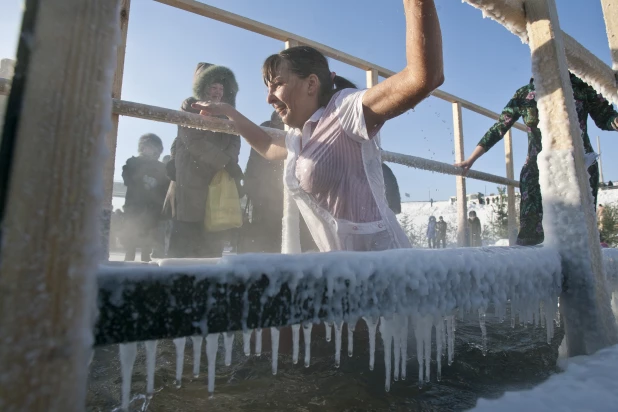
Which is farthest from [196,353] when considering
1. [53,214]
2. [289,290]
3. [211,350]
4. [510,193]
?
[510,193]

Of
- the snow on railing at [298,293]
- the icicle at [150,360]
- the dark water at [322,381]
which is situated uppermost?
the snow on railing at [298,293]

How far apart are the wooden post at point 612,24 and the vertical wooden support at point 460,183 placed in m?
1.96

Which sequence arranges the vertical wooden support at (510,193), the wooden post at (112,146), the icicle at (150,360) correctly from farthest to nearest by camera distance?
the vertical wooden support at (510,193) → the wooden post at (112,146) → the icicle at (150,360)

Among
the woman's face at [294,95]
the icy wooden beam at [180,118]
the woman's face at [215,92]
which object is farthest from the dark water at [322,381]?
the woman's face at [215,92]

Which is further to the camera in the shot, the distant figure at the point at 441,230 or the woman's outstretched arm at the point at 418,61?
the distant figure at the point at 441,230

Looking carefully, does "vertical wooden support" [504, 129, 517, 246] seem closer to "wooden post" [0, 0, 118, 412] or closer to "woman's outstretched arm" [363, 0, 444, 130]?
"woman's outstretched arm" [363, 0, 444, 130]

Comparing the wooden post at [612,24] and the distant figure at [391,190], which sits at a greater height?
the wooden post at [612,24]

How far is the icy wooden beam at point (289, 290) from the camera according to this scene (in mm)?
532

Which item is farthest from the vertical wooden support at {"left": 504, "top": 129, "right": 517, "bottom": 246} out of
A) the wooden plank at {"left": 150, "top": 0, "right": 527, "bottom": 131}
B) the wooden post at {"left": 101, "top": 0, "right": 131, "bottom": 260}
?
the wooden post at {"left": 101, "top": 0, "right": 131, "bottom": 260}

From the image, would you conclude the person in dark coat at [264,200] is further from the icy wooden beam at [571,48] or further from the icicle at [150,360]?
the icicle at [150,360]

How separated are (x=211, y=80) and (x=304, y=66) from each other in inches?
73.5

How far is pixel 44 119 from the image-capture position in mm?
444

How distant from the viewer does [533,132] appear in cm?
262

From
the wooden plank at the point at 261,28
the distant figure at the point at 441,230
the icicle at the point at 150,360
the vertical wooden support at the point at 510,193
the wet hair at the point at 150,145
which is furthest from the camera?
the distant figure at the point at 441,230
